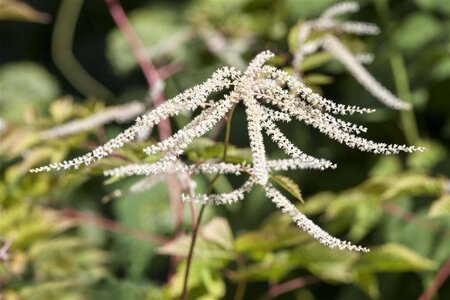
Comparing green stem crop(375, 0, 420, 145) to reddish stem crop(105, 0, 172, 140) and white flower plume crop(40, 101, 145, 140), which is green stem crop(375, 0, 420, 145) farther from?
white flower plume crop(40, 101, 145, 140)

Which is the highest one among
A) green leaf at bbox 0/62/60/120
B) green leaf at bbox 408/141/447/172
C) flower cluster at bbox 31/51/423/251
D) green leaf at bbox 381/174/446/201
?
green leaf at bbox 0/62/60/120

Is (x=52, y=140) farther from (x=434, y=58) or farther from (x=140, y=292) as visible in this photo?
(x=434, y=58)

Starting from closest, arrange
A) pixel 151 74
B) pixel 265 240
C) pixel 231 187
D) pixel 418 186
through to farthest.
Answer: pixel 265 240 → pixel 418 186 → pixel 151 74 → pixel 231 187

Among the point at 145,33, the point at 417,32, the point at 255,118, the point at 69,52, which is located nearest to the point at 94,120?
the point at 255,118

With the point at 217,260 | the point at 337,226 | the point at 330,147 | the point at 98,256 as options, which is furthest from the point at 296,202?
the point at 217,260

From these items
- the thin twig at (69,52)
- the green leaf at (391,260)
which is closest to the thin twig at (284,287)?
the green leaf at (391,260)

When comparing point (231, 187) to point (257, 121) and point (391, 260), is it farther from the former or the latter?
point (257, 121)

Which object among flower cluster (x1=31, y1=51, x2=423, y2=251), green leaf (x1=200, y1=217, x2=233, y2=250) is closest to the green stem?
green leaf (x1=200, y1=217, x2=233, y2=250)
